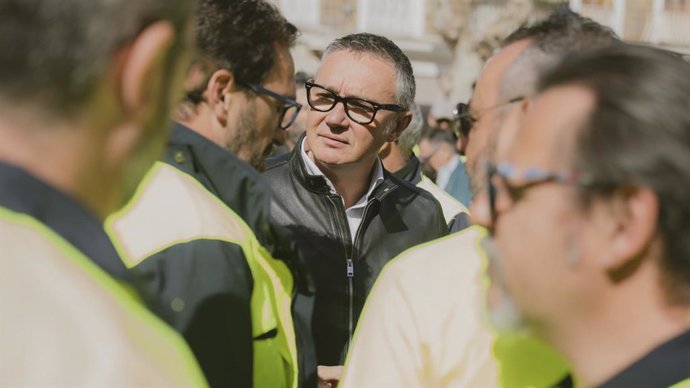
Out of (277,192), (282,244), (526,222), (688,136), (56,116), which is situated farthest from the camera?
(277,192)

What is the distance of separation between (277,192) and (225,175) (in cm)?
136

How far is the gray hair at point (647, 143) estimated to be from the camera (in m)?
1.59

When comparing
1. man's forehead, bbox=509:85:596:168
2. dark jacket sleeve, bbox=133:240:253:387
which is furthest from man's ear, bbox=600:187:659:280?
dark jacket sleeve, bbox=133:240:253:387

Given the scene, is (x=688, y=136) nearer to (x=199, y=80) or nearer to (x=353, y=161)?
(x=199, y=80)

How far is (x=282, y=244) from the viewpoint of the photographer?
9.43ft

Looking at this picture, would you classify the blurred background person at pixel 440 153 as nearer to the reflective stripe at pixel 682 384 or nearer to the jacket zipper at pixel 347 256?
the jacket zipper at pixel 347 256

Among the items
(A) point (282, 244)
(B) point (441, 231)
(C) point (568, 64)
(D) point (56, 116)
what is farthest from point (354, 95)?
(D) point (56, 116)

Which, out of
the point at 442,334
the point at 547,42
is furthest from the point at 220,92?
the point at 442,334

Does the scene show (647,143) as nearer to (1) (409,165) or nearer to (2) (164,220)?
(2) (164,220)

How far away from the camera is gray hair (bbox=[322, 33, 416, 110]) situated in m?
4.17

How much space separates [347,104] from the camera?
161 inches

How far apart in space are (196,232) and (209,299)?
0.15m

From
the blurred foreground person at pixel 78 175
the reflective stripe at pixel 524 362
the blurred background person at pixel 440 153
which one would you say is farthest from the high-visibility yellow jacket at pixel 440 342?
the blurred background person at pixel 440 153

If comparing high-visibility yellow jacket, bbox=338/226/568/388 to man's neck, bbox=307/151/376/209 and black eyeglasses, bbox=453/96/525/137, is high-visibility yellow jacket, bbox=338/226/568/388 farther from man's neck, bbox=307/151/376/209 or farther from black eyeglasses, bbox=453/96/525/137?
man's neck, bbox=307/151/376/209
